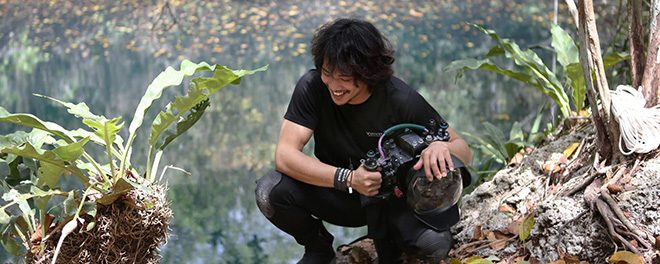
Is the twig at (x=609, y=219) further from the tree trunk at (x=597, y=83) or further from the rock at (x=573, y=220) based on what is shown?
the tree trunk at (x=597, y=83)

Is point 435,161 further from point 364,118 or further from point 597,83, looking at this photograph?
point 597,83

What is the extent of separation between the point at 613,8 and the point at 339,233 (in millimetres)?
3394

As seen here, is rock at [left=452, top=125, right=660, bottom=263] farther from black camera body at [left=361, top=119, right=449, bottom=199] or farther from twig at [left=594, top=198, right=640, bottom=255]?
black camera body at [left=361, top=119, right=449, bottom=199]

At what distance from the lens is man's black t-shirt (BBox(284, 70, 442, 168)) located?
2.05 meters

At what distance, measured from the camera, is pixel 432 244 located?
2.03m

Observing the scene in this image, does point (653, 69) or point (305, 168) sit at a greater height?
point (653, 69)

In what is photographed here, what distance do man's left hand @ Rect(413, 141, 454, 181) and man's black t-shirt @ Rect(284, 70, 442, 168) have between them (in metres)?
0.18

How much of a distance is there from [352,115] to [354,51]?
0.25 meters

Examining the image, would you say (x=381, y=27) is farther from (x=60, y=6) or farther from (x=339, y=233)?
(x=339, y=233)

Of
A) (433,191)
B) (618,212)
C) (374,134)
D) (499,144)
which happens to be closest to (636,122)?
(618,212)

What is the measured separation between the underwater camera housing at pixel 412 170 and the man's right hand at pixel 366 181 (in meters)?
0.02

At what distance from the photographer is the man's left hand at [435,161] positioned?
6.05ft

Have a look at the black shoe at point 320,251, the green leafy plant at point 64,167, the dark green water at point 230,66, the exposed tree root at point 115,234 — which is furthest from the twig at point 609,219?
the dark green water at point 230,66

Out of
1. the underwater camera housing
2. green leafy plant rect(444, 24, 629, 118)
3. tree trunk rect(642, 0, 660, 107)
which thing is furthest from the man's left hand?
green leafy plant rect(444, 24, 629, 118)
